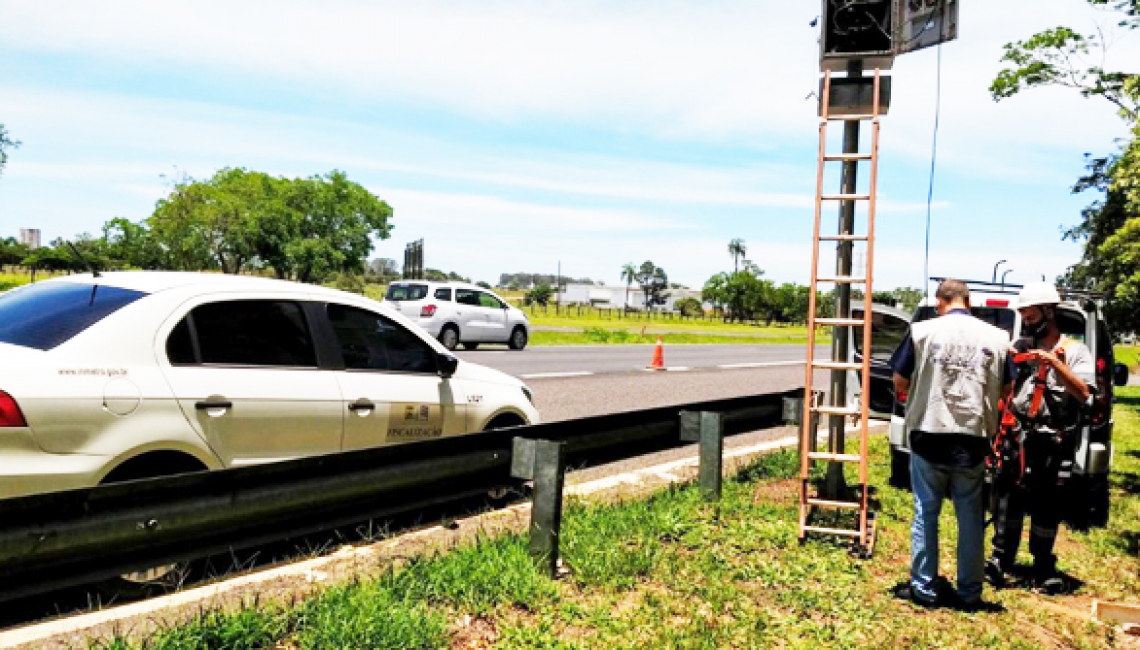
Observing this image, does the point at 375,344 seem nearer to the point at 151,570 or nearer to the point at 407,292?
the point at 151,570

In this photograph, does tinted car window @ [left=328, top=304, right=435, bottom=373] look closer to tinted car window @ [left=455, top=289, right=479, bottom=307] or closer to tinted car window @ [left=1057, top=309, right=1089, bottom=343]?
tinted car window @ [left=1057, top=309, right=1089, bottom=343]

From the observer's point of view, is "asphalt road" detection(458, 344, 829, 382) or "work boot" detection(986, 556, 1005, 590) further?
"asphalt road" detection(458, 344, 829, 382)

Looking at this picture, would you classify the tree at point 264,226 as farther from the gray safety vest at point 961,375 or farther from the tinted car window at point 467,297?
the gray safety vest at point 961,375

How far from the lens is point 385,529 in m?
4.90

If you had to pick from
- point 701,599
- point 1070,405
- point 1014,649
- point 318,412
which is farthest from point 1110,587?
point 318,412

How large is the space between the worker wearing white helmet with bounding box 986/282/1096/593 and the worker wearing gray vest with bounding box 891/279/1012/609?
0.54 meters

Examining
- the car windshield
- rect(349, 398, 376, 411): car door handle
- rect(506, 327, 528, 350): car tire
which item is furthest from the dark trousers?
rect(506, 327, 528, 350): car tire

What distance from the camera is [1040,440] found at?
516cm

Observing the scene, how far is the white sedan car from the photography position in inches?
152

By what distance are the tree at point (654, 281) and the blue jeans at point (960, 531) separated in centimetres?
18085

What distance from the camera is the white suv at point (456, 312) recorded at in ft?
76.4

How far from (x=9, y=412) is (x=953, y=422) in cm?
471

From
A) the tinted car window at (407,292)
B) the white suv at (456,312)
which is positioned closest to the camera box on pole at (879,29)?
the white suv at (456,312)

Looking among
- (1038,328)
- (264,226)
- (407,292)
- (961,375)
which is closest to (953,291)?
(961,375)
